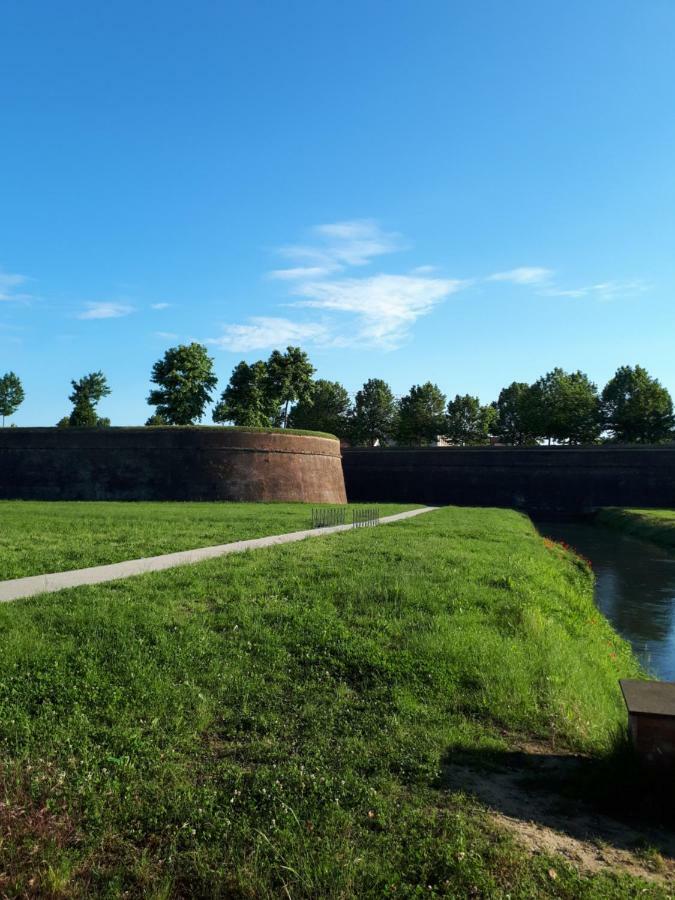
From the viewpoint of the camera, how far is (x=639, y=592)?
1573 centimetres

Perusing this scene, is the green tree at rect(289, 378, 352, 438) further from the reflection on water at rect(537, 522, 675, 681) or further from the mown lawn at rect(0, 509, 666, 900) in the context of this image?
the mown lawn at rect(0, 509, 666, 900)

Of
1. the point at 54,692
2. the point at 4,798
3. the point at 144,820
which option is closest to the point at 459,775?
the point at 144,820

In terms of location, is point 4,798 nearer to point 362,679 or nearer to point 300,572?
point 362,679

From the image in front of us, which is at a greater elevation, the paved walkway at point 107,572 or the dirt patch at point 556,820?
the paved walkway at point 107,572

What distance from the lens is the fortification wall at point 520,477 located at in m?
41.1

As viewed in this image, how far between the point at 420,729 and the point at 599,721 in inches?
67.4

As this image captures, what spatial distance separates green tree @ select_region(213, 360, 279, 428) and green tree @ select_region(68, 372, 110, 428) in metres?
11.9

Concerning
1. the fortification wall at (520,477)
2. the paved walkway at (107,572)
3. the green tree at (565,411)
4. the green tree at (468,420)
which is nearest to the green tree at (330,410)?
the green tree at (468,420)

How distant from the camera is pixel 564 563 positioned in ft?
54.3

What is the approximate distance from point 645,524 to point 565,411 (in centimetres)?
3398

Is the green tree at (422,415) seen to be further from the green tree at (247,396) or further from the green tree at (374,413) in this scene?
the green tree at (247,396)

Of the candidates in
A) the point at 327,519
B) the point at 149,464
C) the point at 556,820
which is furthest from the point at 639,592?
the point at 149,464

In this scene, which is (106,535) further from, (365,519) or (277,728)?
(277,728)

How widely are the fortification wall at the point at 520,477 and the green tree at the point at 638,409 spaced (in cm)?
1688
